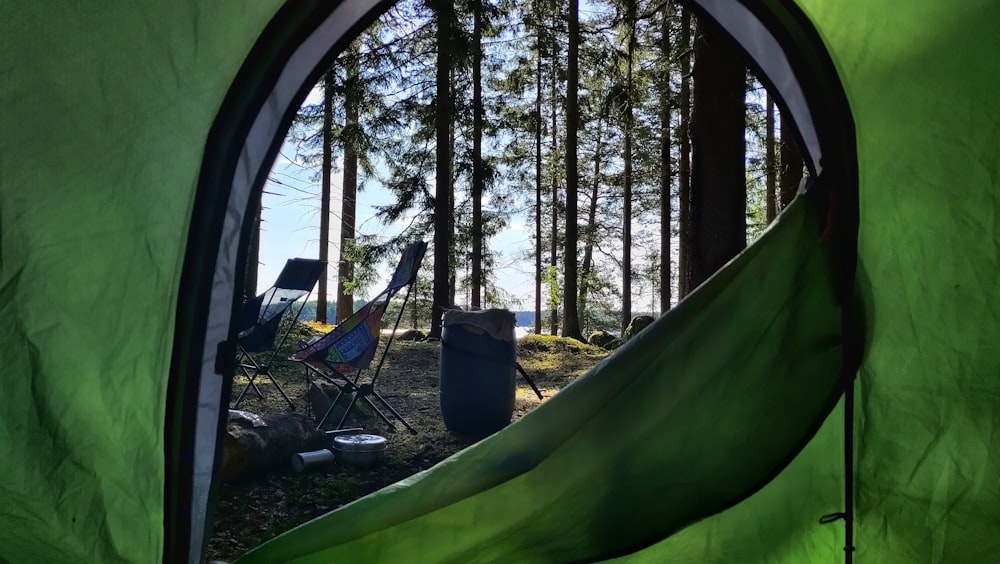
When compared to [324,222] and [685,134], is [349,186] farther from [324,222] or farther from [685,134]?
[685,134]

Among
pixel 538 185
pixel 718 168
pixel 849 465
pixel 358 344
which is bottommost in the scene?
pixel 849 465

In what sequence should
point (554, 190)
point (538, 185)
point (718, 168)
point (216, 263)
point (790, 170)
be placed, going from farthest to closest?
1. point (554, 190)
2. point (538, 185)
3. point (790, 170)
4. point (718, 168)
5. point (216, 263)

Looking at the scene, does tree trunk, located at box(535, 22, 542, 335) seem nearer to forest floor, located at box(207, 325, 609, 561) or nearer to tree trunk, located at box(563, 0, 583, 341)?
tree trunk, located at box(563, 0, 583, 341)

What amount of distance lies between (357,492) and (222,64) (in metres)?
2.20

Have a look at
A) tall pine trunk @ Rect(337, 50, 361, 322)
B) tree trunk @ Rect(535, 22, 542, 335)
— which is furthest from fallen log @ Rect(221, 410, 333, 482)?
tree trunk @ Rect(535, 22, 542, 335)

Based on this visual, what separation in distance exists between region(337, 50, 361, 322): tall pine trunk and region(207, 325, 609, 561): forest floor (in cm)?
416

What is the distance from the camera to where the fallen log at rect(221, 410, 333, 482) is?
297 centimetres

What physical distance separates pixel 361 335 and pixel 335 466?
92 cm

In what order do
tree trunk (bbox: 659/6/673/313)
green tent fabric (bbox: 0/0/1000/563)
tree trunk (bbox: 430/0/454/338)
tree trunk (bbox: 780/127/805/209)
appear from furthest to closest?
1. tree trunk (bbox: 659/6/673/313)
2. tree trunk (bbox: 430/0/454/338)
3. tree trunk (bbox: 780/127/805/209)
4. green tent fabric (bbox: 0/0/1000/563)

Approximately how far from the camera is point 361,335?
4.08m

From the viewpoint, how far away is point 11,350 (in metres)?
1.24

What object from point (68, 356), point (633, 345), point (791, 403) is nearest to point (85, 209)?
point (68, 356)

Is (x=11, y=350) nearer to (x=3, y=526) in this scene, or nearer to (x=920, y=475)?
(x=3, y=526)

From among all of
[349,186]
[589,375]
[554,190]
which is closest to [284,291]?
[589,375]
